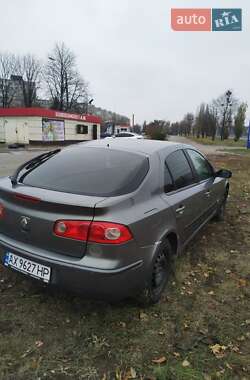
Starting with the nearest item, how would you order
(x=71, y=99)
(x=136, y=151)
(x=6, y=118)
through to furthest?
(x=136, y=151)
(x=6, y=118)
(x=71, y=99)

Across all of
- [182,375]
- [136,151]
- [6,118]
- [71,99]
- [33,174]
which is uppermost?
[71,99]

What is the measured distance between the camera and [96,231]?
2314 mm

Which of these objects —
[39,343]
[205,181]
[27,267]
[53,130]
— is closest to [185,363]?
[39,343]

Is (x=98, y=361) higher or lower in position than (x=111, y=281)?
lower

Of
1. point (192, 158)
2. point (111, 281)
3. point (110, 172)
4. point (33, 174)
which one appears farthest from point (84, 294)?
point (192, 158)

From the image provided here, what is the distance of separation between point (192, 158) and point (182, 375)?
8.97 ft

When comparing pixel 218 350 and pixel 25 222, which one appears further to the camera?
pixel 25 222

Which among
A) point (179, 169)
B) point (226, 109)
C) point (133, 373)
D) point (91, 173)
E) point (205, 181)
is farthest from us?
point (226, 109)

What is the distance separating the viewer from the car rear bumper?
2318 millimetres

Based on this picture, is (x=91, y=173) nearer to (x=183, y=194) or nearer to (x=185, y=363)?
(x=183, y=194)

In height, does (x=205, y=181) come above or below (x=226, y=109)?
below

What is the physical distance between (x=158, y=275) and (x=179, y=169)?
128 cm

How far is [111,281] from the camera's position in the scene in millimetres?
2338

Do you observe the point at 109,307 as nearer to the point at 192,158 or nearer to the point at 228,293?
the point at 228,293
